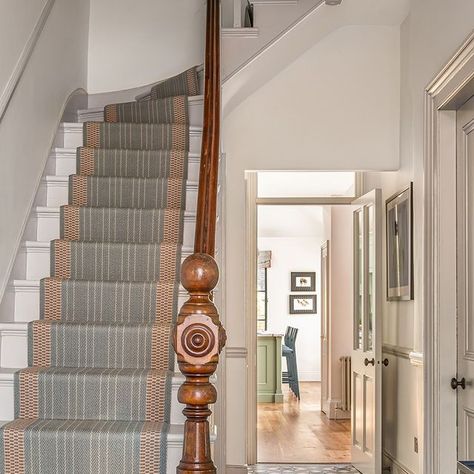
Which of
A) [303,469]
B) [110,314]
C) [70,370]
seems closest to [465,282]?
[110,314]

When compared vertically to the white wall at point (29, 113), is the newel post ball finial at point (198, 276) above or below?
below

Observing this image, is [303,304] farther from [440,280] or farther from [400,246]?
[440,280]

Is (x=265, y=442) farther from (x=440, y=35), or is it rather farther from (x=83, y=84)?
(x=440, y=35)

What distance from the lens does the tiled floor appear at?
608cm

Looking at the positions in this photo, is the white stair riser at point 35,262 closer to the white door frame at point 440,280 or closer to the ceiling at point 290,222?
the white door frame at point 440,280

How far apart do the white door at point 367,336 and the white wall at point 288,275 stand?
822 cm

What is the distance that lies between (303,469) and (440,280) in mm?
2785

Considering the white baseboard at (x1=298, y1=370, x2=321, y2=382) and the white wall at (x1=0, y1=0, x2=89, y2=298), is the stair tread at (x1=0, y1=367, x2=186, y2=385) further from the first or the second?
the white baseboard at (x1=298, y1=370, x2=321, y2=382)

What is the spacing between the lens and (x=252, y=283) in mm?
6938

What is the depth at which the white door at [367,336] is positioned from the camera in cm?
559

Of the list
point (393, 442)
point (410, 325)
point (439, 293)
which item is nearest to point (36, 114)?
point (439, 293)

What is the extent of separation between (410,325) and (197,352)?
3.36m

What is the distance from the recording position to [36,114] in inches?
161

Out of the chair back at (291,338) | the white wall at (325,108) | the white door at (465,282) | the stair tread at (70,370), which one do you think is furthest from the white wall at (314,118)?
the chair back at (291,338)
